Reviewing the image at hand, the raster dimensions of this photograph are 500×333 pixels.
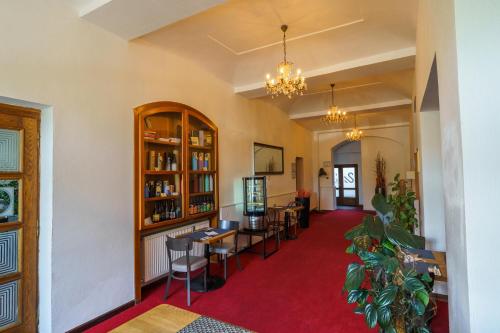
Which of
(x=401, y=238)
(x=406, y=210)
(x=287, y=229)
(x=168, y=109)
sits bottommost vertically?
(x=287, y=229)

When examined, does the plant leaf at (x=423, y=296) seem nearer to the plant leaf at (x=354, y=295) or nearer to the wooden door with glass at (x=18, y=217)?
the plant leaf at (x=354, y=295)

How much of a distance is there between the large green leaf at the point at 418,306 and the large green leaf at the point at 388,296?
0.14 metres

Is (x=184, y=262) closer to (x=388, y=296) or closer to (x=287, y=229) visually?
(x=388, y=296)

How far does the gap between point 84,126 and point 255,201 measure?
347cm

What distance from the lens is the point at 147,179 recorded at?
3.67 metres

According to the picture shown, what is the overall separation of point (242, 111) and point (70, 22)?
3.47 metres

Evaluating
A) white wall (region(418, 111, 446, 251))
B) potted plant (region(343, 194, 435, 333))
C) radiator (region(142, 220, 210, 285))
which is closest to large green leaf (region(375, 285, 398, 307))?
potted plant (region(343, 194, 435, 333))

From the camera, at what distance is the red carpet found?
287 cm

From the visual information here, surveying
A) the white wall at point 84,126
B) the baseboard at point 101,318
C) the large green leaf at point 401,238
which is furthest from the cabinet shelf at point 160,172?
the large green leaf at point 401,238

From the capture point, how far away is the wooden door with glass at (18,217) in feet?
7.78

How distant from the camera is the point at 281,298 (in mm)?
3438

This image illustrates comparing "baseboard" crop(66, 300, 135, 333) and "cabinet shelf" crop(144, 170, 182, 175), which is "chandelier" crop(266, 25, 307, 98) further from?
"baseboard" crop(66, 300, 135, 333)

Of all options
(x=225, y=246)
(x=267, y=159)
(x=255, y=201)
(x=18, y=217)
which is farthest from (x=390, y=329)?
(x=267, y=159)

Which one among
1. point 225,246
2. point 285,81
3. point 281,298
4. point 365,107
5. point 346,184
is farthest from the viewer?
point 346,184
